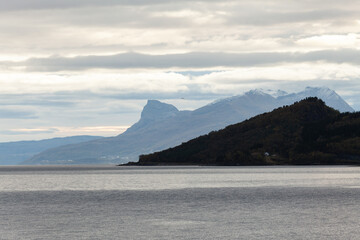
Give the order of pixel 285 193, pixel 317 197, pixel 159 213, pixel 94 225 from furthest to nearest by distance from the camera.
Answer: pixel 285 193
pixel 317 197
pixel 159 213
pixel 94 225

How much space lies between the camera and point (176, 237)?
298ft

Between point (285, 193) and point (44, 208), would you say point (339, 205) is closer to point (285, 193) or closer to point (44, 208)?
point (285, 193)

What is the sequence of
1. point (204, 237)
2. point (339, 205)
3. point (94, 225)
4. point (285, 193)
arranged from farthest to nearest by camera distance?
point (285, 193)
point (339, 205)
point (94, 225)
point (204, 237)

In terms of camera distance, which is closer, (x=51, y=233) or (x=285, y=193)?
(x=51, y=233)

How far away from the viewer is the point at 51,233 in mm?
95812

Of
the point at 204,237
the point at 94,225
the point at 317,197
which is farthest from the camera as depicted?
the point at 317,197

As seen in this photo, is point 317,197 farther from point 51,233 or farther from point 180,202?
point 51,233

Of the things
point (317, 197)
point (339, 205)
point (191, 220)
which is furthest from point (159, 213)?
point (317, 197)

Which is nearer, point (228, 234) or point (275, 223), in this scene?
point (228, 234)

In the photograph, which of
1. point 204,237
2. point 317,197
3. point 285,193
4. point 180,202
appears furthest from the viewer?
point 285,193

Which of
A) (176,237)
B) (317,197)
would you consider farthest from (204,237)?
(317,197)

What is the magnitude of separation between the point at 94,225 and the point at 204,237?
22.5 meters

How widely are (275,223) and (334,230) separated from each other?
39.5 feet

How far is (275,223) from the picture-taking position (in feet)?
348
